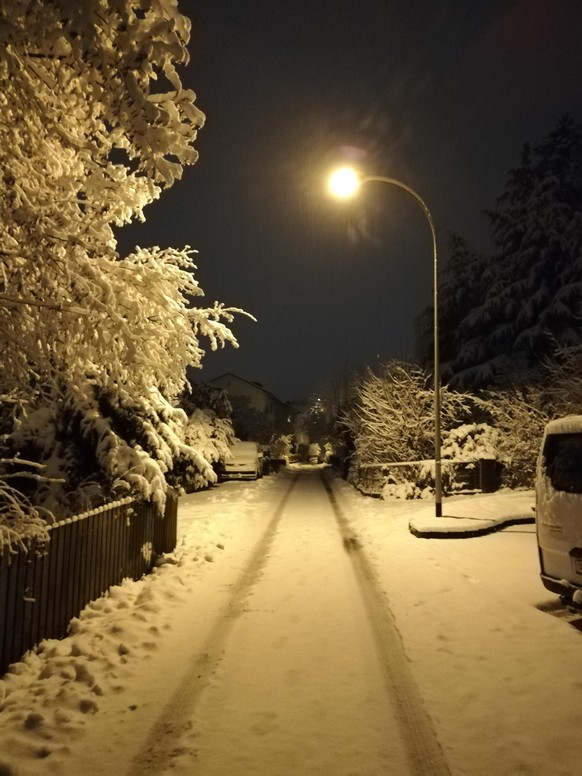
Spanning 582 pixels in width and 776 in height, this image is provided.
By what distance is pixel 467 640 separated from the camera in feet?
20.2

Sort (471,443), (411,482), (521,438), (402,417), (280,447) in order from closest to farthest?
(521,438), (471,443), (411,482), (402,417), (280,447)

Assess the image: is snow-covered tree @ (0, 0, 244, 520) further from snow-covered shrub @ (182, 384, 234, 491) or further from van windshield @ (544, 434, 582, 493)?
snow-covered shrub @ (182, 384, 234, 491)

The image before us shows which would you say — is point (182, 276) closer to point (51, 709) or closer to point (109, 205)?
point (109, 205)

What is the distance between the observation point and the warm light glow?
12.1 metres

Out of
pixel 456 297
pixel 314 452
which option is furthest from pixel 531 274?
pixel 314 452

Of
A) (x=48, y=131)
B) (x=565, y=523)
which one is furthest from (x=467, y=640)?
(x=48, y=131)

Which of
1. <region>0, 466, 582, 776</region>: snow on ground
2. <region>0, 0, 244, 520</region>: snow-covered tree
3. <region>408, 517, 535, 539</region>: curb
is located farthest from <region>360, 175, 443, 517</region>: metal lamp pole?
<region>0, 0, 244, 520</region>: snow-covered tree

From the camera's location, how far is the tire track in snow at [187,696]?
3854 mm

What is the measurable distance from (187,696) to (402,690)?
68.8 inches

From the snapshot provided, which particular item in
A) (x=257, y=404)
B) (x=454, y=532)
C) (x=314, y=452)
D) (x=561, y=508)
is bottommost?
(x=454, y=532)

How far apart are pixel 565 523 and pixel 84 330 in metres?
5.17

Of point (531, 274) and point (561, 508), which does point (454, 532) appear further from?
point (531, 274)

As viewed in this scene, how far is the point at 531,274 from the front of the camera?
31.7m

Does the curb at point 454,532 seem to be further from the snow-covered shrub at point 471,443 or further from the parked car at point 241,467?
the parked car at point 241,467
